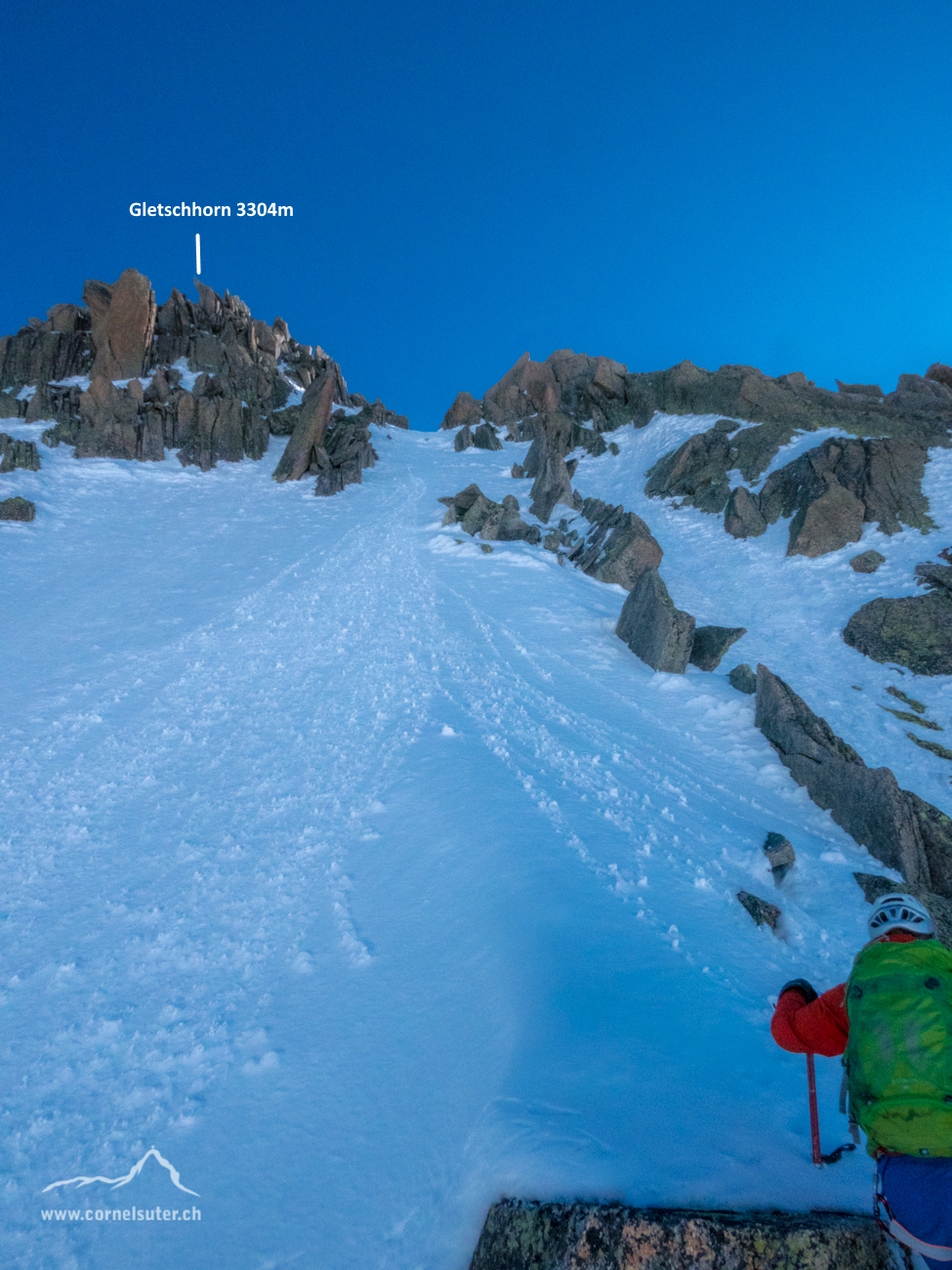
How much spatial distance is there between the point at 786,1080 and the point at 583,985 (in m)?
1.46

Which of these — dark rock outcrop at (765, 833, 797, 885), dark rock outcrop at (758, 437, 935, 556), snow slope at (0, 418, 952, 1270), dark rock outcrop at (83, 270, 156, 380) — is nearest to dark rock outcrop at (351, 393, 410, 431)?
dark rock outcrop at (83, 270, 156, 380)

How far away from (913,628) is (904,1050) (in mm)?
17670

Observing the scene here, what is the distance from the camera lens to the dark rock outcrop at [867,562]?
63.4 ft

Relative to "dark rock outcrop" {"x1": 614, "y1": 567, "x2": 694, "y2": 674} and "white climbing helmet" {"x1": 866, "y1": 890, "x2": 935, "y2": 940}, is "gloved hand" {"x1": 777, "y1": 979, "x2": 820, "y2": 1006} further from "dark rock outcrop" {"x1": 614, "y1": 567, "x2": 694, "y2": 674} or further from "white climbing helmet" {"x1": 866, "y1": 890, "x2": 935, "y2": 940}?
"dark rock outcrop" {"x1": 614, "y1": 567, "x2": 694, "y2": 674}

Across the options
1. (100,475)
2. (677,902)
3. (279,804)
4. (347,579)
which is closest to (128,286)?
(100,475)

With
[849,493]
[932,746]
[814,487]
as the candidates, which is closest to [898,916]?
[932,746]

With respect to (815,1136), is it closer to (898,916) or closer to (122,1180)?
(898,916)

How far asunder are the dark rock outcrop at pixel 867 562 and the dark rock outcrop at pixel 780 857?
16646 millimetres

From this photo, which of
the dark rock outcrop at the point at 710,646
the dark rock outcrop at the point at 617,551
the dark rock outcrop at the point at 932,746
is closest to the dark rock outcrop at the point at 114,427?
the dark rock outcrop at the point at 617,551

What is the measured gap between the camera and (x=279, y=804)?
24.1 ft

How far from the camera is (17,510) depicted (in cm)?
2186

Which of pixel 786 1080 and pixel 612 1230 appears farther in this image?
pixel 786 1080

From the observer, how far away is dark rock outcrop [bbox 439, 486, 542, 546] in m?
23.5

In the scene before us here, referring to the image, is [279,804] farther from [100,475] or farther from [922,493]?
[100,475]
